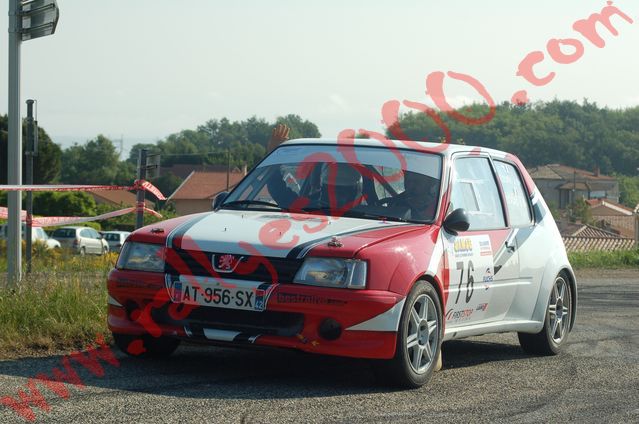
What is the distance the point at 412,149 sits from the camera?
863 cm

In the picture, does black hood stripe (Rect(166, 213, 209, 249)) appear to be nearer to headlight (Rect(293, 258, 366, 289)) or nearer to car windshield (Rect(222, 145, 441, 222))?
car windshield (Rect(222, 145, 441, 222))

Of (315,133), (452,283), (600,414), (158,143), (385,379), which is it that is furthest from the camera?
(158,143)

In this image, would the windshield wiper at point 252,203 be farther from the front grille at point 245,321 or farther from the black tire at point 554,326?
the black tire at point 554,326

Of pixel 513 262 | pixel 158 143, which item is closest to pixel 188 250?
pixel 513 262

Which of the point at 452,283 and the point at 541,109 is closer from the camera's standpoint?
the point at 452,283

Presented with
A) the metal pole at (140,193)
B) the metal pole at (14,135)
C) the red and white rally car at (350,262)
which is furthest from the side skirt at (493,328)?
the metal pole at (14,135)

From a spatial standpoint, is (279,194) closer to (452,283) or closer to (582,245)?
(452,283)

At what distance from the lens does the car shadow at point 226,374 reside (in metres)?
6.71

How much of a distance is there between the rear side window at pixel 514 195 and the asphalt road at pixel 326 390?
1.17 meters

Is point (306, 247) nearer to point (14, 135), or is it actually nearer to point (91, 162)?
point (14, 135)

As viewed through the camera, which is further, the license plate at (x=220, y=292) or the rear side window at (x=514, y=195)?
the rear side window at (x=514, y=195)

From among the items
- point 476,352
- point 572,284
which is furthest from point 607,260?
point 476,352

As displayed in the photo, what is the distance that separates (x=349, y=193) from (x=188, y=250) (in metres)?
1.54

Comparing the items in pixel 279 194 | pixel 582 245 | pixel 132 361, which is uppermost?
pixel 279 194
